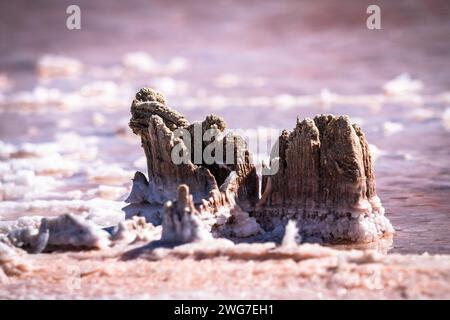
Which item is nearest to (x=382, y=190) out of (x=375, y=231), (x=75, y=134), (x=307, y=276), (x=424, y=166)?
(x=424, y=166)

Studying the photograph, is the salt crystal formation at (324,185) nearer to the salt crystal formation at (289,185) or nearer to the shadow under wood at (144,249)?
the salt crystal formation at (289,185)

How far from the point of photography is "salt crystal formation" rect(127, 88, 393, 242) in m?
11.2

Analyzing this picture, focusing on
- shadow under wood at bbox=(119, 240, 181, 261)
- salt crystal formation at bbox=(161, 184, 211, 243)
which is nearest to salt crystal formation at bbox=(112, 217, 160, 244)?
shadow under wood at bbox=(119, 240, 181, 261)

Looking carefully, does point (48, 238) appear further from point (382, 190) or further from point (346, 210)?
point (382, 190)

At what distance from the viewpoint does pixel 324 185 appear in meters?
11.3

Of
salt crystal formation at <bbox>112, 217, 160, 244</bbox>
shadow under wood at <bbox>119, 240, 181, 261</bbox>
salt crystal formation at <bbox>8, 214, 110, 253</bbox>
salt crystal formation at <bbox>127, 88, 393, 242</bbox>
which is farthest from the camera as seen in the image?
salt crystal formation at <bbox>127, 88, 393, 242</bbox>

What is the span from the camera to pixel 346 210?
11234 millimetres

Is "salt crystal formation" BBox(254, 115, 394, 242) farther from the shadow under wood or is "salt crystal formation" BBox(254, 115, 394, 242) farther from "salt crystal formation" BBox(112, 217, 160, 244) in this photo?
the shadow under wood

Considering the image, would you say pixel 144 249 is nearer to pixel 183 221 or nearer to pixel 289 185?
pixel 183 221

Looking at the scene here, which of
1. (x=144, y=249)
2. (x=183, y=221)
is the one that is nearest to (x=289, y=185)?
(x=183, y=221)

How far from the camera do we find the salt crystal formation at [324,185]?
A: 11.2 metres

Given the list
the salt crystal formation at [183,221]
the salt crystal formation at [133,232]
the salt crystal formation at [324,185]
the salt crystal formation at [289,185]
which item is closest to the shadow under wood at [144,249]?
the salt crystal formation at [183,221]

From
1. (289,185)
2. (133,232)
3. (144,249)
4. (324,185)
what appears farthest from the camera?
(289,185)

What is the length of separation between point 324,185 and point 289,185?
1.44 ft
